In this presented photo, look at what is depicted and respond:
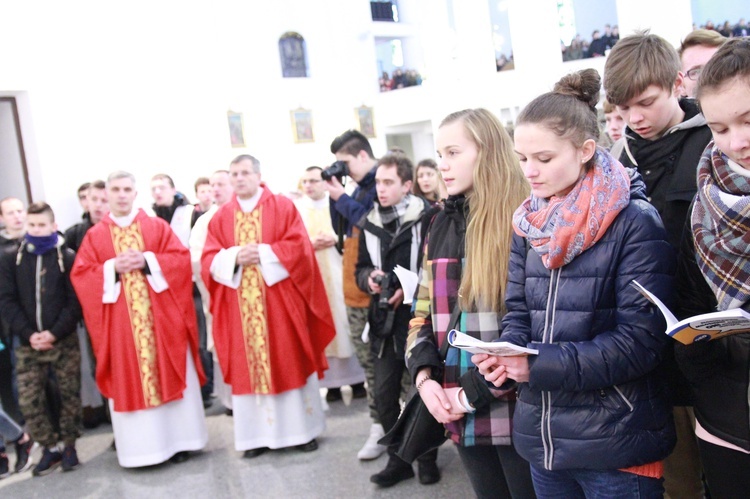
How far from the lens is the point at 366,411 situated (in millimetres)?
5566

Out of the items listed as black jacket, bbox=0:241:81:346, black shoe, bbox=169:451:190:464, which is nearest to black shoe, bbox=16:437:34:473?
black jacket, bbox=0:241:81:346

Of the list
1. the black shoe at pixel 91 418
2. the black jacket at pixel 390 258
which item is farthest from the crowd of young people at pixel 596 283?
the black shoe at pixel 91 418

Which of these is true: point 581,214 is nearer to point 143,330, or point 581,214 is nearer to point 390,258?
point 390,258

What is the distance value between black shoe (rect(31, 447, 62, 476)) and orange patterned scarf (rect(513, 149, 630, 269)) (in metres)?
4.36

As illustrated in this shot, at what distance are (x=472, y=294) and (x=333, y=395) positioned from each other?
4018 mm

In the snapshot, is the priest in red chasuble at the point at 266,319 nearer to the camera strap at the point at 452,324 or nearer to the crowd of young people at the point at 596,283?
the crowd of young people at the point at 596,283

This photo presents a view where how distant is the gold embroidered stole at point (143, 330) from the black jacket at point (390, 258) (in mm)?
1767

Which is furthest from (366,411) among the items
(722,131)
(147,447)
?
(722,131)

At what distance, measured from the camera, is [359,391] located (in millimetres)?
6027

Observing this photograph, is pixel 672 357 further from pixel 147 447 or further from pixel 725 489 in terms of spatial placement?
pixel 147 447

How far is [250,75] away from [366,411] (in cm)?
1085

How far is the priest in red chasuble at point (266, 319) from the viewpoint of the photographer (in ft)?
15.8

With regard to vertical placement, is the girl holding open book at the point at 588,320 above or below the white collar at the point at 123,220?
below

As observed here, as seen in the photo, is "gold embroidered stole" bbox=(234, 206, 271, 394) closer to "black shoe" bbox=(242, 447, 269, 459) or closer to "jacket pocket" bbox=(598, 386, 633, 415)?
"black shoe" bbox=(242, 447, 269, 459)
